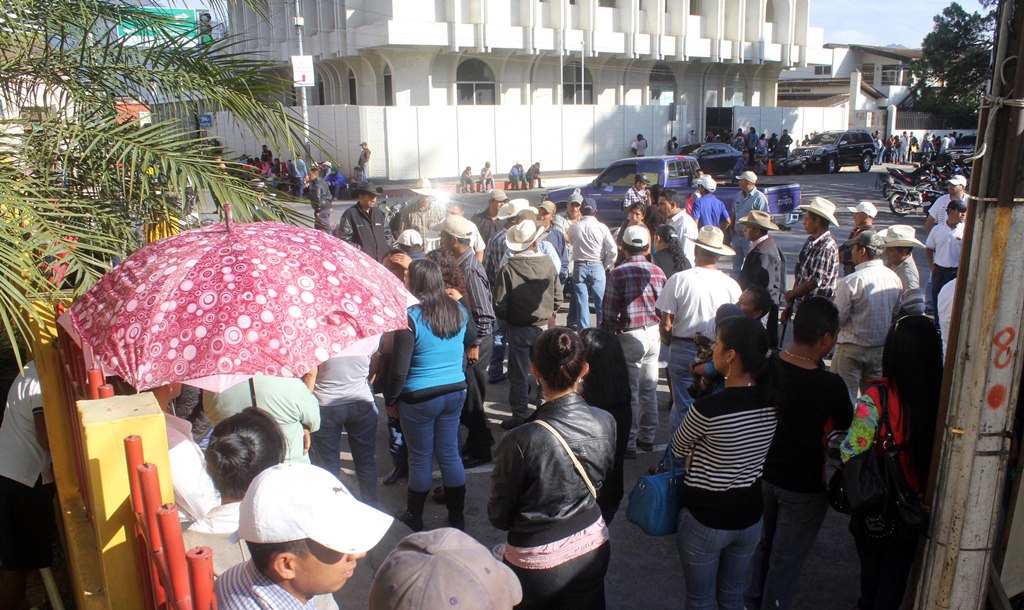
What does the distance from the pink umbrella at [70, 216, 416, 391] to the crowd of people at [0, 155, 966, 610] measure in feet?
1.23

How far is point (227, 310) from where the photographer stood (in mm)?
2805

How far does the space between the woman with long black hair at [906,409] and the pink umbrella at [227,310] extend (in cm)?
202

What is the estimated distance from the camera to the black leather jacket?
2.96 metres

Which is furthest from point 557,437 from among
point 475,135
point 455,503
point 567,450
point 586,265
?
point 475,135

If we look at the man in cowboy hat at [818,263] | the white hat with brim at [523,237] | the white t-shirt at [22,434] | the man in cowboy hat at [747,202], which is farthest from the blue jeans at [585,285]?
the white t-shirt at [22,434]

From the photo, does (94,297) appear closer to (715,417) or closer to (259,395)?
(259,395)

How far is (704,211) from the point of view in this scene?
10.1 m

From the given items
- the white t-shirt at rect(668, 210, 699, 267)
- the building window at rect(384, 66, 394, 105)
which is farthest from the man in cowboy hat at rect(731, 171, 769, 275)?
the building window at rect(384, 66, 394, 105)

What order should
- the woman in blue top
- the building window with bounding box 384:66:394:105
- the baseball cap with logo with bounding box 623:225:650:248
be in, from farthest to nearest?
the building window with bounding box 384:66:394:105 < the baseball cap with logo with bounding box 623:225:650:248 < the woman in blue top

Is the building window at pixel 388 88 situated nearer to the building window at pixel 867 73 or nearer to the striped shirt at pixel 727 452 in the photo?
the striped shirt at pixel 727 452

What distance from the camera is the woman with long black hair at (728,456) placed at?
3195mm

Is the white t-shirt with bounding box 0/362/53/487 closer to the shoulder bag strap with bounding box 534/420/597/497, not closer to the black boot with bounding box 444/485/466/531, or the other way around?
the black boot with bounding box 444/485/466/531

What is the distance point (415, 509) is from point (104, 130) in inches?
115

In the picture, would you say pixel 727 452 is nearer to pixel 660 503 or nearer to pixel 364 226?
pixel 660 503
